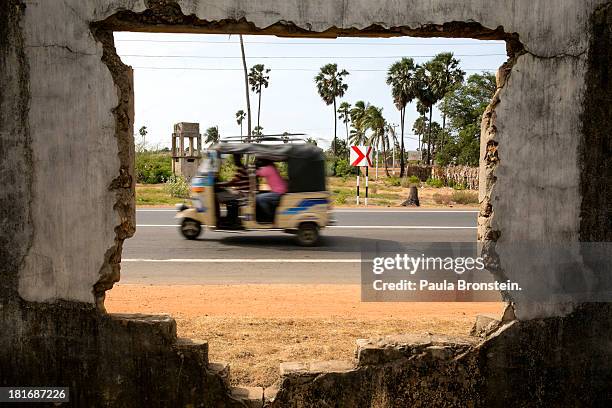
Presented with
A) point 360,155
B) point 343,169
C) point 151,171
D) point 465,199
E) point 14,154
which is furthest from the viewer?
point 343,169

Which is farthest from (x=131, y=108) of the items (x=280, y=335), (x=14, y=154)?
(x=280, y=335)

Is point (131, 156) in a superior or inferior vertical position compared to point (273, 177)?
superior

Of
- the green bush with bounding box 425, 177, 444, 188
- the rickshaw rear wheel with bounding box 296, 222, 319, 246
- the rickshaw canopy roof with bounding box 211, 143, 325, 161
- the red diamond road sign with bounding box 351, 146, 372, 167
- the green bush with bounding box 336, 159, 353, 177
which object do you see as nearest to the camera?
the rickshaw canopy roof with bounding box 211, 143, 325, 161

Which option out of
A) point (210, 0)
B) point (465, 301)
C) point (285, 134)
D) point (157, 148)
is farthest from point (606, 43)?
point (157, 148)

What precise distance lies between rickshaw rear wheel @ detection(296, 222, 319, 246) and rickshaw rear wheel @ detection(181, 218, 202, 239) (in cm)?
238

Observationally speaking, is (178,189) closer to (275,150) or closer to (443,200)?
(443,200)

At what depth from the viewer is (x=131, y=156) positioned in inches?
152

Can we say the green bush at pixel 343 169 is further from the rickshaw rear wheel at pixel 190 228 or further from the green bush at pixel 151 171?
the rickshaw rear wheel at pixel 190 228

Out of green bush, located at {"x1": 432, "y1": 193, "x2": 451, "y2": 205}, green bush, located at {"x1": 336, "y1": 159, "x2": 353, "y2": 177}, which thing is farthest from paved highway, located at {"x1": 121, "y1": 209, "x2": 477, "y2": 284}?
green bush, located at {"x1": 336, "y1": 159, "x2": 353, "y2": 177}

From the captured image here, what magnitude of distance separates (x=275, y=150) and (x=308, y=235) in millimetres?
1961

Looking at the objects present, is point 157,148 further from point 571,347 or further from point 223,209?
point 571,347

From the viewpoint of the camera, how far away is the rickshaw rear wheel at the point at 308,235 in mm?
11578

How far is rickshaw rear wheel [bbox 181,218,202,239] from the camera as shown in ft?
40.0

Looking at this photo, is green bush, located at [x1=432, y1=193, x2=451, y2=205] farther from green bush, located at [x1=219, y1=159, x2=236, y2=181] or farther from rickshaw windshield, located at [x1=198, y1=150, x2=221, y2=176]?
rickshaw windshield, located at [x1=198, y1=150, x2=221, y2=176]
